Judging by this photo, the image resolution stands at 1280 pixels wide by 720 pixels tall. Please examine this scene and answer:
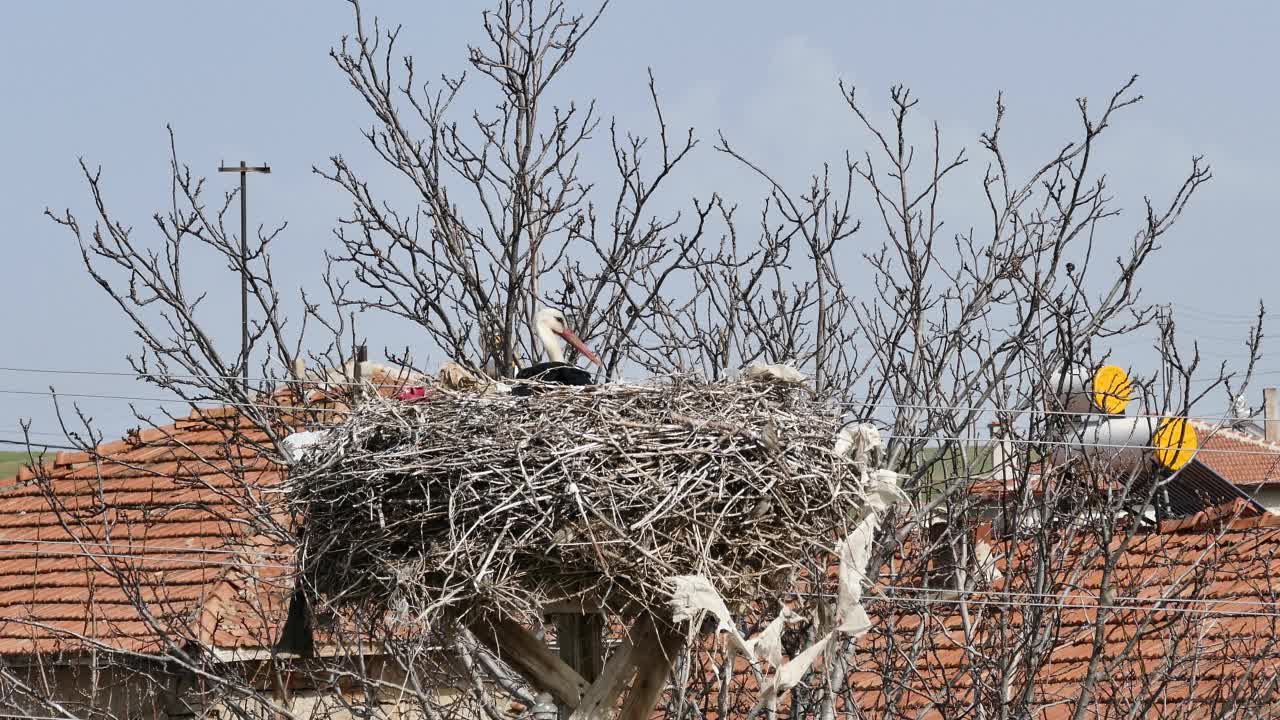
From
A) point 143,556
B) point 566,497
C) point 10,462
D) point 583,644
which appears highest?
point 10,462

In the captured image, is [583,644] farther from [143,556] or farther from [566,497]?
[143,556]

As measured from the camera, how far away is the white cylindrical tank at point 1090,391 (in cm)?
902

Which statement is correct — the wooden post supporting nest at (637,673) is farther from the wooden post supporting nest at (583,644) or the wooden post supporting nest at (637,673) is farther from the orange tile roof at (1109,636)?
the orange tile roof at (1109,636)

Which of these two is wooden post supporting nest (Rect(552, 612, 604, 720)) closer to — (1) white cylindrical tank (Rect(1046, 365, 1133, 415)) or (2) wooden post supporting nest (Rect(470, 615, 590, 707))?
(2) wooden post supporting nest (Rect(470, 615, 590, 707))

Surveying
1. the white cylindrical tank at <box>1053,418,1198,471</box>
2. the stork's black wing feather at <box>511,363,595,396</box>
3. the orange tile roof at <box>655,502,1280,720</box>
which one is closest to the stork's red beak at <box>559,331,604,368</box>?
the stork's black wing feather at <box>511,363,595,396</box>

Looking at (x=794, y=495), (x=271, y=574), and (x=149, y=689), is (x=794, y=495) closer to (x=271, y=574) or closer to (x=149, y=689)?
(x=149, y=689)

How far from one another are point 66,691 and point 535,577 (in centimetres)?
602

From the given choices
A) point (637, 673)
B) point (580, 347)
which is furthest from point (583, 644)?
point (580, 347)

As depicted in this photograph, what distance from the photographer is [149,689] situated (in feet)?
30.4

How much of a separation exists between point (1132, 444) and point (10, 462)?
41.6 meters

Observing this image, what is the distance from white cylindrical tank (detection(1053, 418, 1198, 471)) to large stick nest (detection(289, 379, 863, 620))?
2.93 m

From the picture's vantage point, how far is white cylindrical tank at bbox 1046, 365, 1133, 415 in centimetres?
902

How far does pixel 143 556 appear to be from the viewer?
10.2 meters

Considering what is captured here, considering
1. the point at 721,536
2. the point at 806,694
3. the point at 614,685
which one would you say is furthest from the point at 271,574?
the point at 721,536
